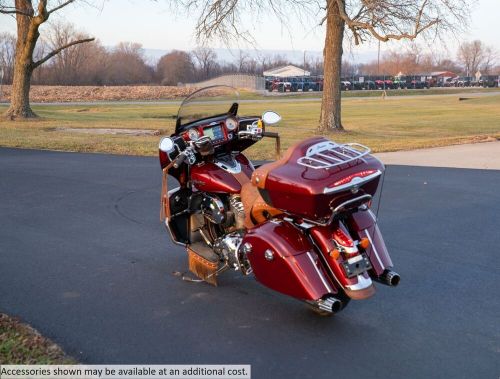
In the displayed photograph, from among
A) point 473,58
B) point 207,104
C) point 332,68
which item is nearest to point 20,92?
point 332,68

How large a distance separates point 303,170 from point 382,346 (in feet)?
4.18

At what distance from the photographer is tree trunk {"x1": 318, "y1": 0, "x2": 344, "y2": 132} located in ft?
67.6

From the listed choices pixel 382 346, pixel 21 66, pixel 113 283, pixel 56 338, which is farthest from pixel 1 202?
pixel 21 66

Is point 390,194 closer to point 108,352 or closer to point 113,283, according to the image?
point 113,283

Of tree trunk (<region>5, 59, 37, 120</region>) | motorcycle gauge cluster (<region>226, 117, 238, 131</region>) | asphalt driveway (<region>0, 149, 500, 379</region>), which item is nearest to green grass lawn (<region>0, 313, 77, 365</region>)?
asphalt driveway (<region>0, 149, 500, 379</region>)

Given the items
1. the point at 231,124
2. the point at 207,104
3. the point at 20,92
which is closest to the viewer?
the point at 231,124

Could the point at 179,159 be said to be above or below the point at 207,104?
below

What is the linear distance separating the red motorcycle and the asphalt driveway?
31 cm

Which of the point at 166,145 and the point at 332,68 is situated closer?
the point at 166,145

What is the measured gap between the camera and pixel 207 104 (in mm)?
5820

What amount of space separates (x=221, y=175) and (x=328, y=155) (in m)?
1.23

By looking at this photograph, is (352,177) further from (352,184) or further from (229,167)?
(229,167)

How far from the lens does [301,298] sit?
4312 mm

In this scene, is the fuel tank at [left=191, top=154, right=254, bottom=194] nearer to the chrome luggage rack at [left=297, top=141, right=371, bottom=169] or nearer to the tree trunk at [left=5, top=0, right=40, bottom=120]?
the chrome luggage rack at [left=297, top=141, right=371, bottom=169]
